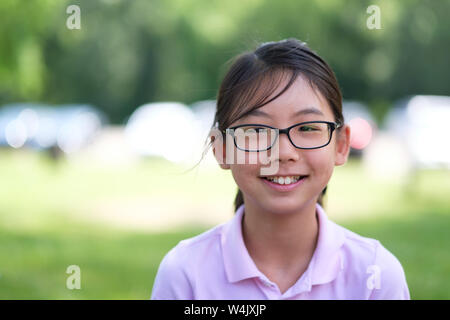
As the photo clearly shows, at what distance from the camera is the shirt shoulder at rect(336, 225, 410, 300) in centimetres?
211

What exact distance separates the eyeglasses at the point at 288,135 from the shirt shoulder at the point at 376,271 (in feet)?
1.40

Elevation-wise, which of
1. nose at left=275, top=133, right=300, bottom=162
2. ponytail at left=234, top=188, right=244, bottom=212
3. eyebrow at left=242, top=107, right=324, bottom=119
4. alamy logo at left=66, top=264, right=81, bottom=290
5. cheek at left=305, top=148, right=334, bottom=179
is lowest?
alamy logo at left=66, top=264, right=81, bottom=290

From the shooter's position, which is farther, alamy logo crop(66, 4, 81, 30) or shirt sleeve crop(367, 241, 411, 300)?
alamy logo crop(66, 4, 81, 30)

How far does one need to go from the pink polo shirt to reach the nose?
0.37m

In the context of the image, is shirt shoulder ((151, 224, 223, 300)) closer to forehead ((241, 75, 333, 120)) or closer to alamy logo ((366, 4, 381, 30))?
forehead ((241, 75, 333, 120))

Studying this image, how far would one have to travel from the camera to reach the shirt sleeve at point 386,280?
2.10 m

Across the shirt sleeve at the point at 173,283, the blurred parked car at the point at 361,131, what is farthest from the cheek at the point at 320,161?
A: the blurred parked car at the point at 361,131

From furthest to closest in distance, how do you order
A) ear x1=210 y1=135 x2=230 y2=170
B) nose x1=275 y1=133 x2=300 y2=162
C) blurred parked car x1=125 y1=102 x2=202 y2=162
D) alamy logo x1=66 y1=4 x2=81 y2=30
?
1. blurred parked car x1=125 y1=102 x2=202 y2=162
2. alamy logo x1=66 y1=4 x2=81 y2=30
3. ear x1=210 y1=135 x2=230 y2=170
4. nose x1=275 y1=133 x2=300 y2=162

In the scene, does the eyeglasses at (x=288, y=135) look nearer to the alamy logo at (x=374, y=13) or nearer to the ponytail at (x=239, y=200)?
the ponytail at (x=239, y=200)

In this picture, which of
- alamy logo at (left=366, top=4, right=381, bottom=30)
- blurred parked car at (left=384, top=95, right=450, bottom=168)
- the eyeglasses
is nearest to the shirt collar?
the eyeglasses

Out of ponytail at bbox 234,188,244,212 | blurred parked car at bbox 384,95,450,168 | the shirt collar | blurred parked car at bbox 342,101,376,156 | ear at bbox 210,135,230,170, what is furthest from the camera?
blurred parked car at bbox 342,101,376,156

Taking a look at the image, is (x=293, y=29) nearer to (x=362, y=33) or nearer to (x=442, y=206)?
(x=362, y=33)

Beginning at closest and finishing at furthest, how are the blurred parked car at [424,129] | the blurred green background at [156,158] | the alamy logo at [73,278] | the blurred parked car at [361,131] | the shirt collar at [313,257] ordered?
the shirt collar at [313,257]
the alamy logo at [73,278]
the blurred green background at [156,158]
the blurred parked car at [424,129]
the blurred parked car at [361,131]
